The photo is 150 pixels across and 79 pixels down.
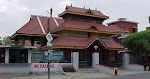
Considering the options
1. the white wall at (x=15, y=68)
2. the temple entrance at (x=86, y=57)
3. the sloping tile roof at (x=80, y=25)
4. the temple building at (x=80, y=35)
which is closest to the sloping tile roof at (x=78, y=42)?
the temple building at (x=80, y=35)

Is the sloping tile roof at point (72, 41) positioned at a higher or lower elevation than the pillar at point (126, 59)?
higher

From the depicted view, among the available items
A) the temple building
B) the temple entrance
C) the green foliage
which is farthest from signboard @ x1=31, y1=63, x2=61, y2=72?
the green foliage

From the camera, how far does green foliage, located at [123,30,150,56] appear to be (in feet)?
100

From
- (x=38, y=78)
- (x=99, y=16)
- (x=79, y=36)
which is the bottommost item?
(x=38, y=78)

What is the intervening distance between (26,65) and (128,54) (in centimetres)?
1488

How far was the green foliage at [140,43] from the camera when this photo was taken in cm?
3057

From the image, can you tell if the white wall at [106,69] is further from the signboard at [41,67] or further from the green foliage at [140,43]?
the green foliage at [140,43]

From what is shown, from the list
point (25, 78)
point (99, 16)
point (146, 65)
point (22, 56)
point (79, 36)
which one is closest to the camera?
point (25, 78)

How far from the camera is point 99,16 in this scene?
3459cm

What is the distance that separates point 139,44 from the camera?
31.2 metres

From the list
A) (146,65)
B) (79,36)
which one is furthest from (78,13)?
(146,65)

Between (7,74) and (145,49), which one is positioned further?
(145,49)

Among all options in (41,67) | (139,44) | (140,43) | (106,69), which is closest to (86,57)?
(106,69)

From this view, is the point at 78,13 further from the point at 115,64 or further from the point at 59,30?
A: the point at 115,64
